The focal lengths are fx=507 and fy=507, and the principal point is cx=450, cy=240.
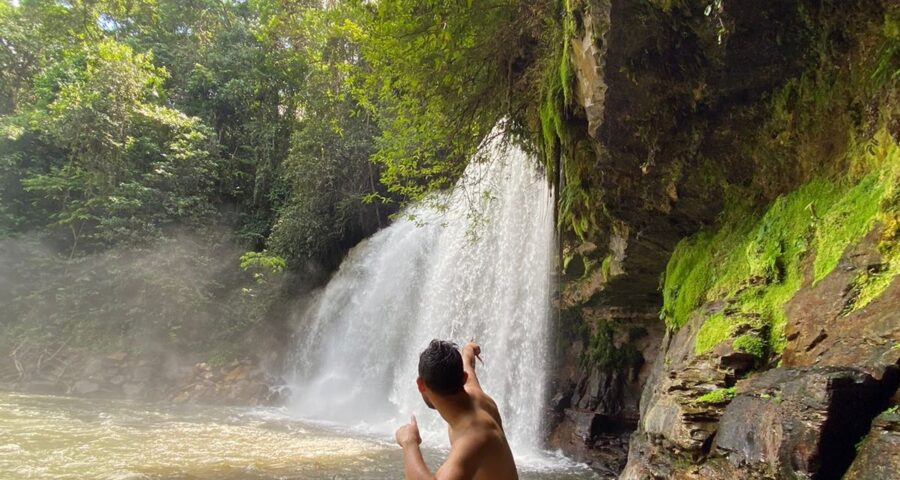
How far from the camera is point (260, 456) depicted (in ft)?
23.1

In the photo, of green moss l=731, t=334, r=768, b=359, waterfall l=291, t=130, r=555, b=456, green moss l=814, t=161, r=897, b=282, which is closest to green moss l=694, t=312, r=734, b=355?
green moss l=731, t=334, r=768, b=359

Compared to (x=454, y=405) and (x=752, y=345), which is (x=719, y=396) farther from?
(x=454, y=405)

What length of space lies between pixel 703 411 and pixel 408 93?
5.47 metres

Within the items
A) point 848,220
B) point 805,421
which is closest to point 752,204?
point 848,220

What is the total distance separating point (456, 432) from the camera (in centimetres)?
171

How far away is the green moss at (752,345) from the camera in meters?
3.42

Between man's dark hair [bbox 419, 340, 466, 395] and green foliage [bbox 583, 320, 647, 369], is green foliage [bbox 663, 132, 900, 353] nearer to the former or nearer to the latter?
man's dark hair [bbox 419, 340, 466, 395]

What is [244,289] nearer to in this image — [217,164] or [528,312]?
[217,164]

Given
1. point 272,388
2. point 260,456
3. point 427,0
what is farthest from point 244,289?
point 427,0

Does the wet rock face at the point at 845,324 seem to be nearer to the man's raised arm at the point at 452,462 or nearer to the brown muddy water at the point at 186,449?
the man's raised arm at the point at 452,462

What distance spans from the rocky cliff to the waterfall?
2714mm

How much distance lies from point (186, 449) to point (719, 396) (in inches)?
283

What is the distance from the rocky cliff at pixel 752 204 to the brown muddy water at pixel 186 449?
3.65 meters

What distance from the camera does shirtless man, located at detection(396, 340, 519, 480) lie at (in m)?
1.60
